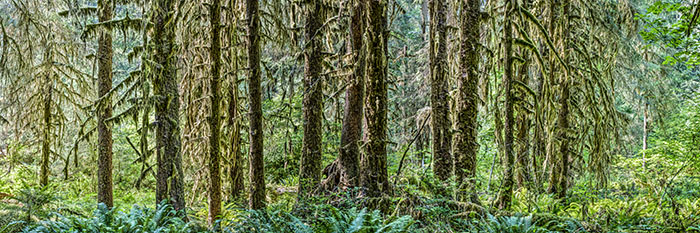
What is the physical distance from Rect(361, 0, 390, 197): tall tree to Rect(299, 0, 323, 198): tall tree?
279 cm

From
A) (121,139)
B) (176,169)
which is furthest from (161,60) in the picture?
(121,139)

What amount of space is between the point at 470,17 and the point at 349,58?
8.09 ft

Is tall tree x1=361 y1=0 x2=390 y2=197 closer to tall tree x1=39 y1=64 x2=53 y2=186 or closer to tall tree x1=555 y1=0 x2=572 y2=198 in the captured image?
tall tree x1=555 y1=0 x2=572 y2=198

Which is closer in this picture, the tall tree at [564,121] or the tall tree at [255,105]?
the tall tree at [255,105]

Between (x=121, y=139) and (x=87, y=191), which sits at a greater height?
(x=121, y=139)

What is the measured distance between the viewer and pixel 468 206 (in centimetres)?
628

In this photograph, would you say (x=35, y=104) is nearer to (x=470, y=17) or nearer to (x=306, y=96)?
(x=306, y=96)

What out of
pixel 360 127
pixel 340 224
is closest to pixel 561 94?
pixel 360 127

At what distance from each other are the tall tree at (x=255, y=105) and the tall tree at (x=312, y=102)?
1.35 meters

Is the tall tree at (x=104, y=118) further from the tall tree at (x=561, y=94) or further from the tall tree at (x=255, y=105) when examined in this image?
the tall tree at (x=561, y=94)

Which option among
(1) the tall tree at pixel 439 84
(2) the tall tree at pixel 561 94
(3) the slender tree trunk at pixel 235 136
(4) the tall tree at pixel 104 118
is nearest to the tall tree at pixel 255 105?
(3) the slender tree trunk at pixel 235 136

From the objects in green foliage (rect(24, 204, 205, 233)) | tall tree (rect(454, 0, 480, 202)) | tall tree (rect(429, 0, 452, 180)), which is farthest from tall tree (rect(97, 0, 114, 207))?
tall tree (rect(454, 0, 480, 202))

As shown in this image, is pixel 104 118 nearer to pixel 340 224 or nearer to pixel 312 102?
pixel 312 102

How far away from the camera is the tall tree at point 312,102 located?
8.47 meters
